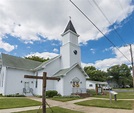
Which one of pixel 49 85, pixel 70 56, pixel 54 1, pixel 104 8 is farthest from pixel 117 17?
pixel 49 85

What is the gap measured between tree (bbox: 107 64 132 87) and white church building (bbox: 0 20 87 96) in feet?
161

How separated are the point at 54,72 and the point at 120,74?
53.7m

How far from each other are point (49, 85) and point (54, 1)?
15832 mm

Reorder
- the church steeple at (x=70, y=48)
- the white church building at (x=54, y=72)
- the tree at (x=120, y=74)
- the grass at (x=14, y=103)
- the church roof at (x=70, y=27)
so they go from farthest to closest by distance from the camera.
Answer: the tree at (x=120, y=74) → the church roof at (x=70, y=27) → the church steeple at (x=70, y=48) → the white church building at (x=54, y=72) → the grass at (x=14, y=103)

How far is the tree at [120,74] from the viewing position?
6850cm

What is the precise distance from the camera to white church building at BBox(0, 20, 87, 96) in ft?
70.0

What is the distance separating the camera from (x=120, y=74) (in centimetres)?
6850

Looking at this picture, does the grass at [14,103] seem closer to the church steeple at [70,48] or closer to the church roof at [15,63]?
the church roof at [15,63]

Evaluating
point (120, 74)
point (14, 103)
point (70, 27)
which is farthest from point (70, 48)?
point (120, 74)

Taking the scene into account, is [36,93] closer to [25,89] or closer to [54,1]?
[25,89]

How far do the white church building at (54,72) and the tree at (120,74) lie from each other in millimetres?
49007

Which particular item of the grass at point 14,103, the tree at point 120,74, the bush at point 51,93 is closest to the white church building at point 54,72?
the bush at point 51,93

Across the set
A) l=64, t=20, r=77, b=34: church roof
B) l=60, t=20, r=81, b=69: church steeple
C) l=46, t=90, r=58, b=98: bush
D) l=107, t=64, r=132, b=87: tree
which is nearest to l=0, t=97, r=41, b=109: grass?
l=46, t=90, r=58, b=98: bush

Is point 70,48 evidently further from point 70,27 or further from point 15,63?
point 15,63
